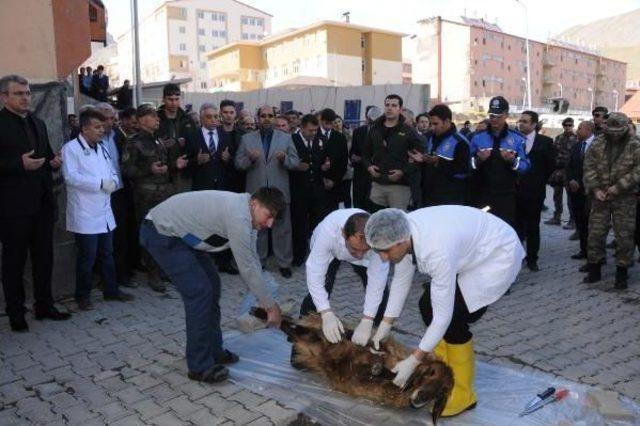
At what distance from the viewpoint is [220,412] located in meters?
3.64

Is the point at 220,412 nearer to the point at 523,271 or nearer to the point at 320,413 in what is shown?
the point at 320,413

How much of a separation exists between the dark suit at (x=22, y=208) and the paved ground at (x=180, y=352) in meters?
0.47

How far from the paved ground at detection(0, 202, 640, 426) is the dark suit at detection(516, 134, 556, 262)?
27.7 inches

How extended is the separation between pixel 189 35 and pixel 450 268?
78.1m

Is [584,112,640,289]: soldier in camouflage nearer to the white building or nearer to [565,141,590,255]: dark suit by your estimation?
[565,141,590,255]: dark suit

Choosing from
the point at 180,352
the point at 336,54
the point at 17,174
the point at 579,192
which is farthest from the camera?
the point at 336,54

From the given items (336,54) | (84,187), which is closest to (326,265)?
(84,187)

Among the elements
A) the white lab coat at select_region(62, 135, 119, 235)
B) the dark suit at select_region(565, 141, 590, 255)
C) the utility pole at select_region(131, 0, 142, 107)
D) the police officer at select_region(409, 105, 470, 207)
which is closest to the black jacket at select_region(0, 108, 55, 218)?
the white lab coat at select_region(62, 135, 119, 235)

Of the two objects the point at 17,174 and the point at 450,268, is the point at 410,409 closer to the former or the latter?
the point at 450,268

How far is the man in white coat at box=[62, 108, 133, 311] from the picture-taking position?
5.41m

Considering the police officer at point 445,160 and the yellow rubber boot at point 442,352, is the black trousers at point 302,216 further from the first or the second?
the yellow rubber boot at point 442,352

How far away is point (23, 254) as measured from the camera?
5.03 m

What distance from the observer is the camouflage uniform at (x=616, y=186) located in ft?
20.3

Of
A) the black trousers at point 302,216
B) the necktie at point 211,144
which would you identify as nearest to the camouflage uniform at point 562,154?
the black trousers at point 302,216
